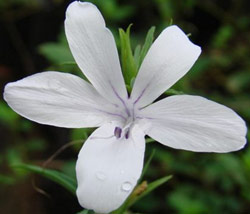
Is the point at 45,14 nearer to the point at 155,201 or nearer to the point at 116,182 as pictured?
the point at 155,201

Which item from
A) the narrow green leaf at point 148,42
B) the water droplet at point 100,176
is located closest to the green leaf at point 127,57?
the narrow green leaf at point 148,42

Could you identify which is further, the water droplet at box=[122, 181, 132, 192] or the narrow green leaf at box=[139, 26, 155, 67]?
the narrow green leaf at box=[139, 26, 155, 67]

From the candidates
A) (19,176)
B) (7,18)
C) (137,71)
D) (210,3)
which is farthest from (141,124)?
(7,18)

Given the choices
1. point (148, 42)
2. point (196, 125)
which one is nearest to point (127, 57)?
point (148, 42)

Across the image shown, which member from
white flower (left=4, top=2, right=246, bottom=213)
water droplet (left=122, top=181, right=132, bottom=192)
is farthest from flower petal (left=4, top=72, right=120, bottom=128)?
water droplet (left=122, top=181, right=132, bottom=192)

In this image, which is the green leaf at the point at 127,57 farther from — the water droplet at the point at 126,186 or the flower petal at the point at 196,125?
the water droplet at the point at 126,186

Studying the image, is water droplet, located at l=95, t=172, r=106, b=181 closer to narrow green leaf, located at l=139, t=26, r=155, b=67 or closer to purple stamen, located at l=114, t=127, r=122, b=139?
purple stamen, located at l=114, t=127, r=122, b=139
